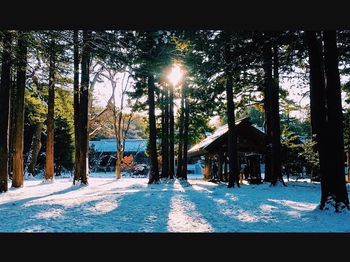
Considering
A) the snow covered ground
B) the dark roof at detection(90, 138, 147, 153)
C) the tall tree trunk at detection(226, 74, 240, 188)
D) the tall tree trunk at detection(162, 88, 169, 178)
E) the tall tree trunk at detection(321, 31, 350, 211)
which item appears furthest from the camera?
the dark roof at detection(90, 138, 147, 153)

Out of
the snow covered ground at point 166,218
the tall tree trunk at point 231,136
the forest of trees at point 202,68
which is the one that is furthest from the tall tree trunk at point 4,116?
the tall tree trunk at point 231,136

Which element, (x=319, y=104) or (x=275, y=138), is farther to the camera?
(x=275, y=138)

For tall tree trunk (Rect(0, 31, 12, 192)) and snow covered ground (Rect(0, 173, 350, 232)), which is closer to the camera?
snow covered ground (Rect(0, 173, 350, 232))

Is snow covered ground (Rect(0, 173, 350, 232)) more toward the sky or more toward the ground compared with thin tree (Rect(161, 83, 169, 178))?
more toward the ground

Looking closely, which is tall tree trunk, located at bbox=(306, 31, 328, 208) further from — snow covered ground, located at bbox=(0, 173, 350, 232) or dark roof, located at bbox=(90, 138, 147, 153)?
dark roof, located at bbox=(90, 138, 147, 153)

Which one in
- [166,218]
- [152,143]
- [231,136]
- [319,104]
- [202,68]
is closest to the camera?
[166,218]

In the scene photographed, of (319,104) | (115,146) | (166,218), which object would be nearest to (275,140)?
(319,104)

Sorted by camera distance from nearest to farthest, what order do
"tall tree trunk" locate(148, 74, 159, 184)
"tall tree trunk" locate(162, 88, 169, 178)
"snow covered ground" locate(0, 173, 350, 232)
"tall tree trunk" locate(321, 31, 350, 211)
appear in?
"snow covered ground" locate(0, 173, 350, 232) < "tall tree trunk" locate(321, 31, 350, 211) < "tall tree trunk" locate(148, 74, 159, 184) < "tall tree trunk" locate(162, 88, 169, 178)

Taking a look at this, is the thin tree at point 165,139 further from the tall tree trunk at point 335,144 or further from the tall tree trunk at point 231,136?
the tall tree trunk at point 335,144

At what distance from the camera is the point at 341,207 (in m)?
8.68

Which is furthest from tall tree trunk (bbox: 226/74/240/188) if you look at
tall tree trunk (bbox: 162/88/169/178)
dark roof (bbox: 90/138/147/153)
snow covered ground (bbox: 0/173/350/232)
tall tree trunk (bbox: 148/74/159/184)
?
dark roof (bbox: 90/138/147/153)

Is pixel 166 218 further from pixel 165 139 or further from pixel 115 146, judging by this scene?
pixel 115 146
